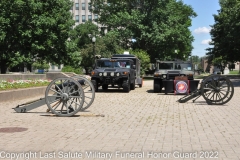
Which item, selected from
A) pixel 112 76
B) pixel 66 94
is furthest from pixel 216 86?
pixel 112 76

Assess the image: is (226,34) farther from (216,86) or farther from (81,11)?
(81,11)

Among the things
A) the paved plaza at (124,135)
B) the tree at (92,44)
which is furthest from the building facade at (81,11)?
the paved plaza at (124,135)

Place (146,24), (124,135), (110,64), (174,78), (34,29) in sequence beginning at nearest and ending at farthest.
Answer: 1. (124,135)
2. (174,78)
3. (110,64)
4. (34,29)
5. (146,24)

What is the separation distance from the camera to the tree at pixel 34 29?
114 ft

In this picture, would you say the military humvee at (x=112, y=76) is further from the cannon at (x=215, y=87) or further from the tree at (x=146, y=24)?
the tree at (x=146, y=24)

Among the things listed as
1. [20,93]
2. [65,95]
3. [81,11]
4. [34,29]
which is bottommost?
[20,93]

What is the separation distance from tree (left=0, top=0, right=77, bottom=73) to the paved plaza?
23.4 meters

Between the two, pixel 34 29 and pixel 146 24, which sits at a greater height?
pixel 146 24

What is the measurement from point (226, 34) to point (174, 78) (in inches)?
1588

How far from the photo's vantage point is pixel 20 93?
16.9 meters

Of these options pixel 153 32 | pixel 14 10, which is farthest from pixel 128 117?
pixel 153 32

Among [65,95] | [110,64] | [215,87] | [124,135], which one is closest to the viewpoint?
[124,135]

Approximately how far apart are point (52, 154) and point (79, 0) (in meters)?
139

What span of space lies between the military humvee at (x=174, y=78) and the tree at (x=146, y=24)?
2407 centimetres
